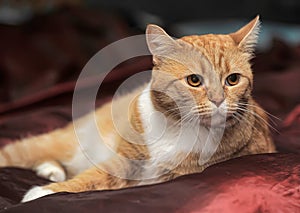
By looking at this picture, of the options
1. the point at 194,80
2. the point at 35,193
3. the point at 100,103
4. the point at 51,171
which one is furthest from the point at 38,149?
the point at 194,80

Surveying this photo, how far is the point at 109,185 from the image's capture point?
3.35 ft

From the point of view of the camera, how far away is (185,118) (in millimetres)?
935

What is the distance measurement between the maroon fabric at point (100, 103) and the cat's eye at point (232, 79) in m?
0.13

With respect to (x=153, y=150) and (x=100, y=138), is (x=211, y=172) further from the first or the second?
(x=100, y=138)

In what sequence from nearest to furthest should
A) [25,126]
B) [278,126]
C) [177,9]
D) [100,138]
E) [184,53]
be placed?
1. [184,53]
2. [100,138]
3. [278,126]
4. [25,126]
5. [177,9]

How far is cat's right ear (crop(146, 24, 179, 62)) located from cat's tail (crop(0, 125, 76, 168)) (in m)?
0.46

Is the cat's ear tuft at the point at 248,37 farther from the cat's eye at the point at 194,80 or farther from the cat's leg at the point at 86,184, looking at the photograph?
the cat's leg at the point at 86,184

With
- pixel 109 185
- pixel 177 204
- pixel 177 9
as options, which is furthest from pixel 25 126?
pixel 177 9

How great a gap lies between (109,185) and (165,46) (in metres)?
0.29

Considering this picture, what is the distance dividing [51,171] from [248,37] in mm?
550

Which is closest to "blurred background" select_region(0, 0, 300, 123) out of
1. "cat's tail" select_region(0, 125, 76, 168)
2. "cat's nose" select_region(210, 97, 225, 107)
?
"cat's tail" select_region(0, 125, 76, 168)

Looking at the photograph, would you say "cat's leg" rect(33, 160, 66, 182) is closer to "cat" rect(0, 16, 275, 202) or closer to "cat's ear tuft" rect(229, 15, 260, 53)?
"cat" rect(0, 16, 275, 202)

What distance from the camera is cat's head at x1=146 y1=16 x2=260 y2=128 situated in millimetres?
Result: 901

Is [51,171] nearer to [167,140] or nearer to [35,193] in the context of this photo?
[35,193]
